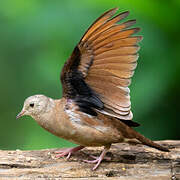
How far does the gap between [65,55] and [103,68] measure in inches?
52.5

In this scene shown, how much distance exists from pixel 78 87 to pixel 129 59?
64 centimetres

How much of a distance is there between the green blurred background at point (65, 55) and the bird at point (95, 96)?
31.3 inches

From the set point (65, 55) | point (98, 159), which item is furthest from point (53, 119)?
point (65, 55)

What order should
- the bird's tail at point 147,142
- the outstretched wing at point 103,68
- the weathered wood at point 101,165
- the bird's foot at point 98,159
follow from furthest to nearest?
1. the bird's tail at point 147,142
2. the bird's foot at point 98,159
3. the weathered wood at point 101,165
4. the outstretched wing at point 103,68

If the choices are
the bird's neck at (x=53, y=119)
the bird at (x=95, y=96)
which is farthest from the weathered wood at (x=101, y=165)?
the bird's neck at (x=53, y=119)

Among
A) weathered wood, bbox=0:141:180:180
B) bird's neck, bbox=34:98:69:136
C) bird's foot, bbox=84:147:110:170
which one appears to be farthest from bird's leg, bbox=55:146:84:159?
bird's neck, bbox=34:98:69:136

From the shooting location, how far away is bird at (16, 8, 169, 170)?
5469 mm

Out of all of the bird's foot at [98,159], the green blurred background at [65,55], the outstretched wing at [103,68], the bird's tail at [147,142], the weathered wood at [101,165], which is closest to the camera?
the outstretched wing at [103,68]

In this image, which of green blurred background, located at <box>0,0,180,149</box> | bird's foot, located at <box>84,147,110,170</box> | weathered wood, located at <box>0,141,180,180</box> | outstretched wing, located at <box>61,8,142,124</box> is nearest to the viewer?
outstretched wing, located at <box>61,8,142,124</box>

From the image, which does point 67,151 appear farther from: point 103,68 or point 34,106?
point 103,68

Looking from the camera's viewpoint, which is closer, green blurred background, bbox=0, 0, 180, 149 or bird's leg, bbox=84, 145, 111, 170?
bird's leg, bbox=84, 145, 111, 170

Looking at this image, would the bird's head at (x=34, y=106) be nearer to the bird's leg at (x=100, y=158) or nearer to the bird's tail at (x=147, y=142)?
the bird's leg at (x=100, y=158)

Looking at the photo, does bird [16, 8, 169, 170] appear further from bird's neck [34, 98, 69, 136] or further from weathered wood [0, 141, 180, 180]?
weathered wood [0, 141, 180, 180]

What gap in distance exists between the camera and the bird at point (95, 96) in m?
5.47
